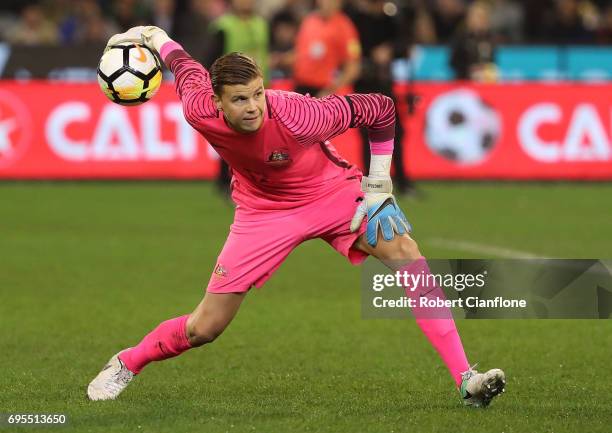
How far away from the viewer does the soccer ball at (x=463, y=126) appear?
17.6m

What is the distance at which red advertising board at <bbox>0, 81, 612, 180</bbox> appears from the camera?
1744 cm

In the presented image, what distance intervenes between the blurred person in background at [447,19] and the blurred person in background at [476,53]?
10.5 feet

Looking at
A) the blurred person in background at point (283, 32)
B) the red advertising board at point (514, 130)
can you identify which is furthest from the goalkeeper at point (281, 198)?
the blurred person in background at point (283, 32)

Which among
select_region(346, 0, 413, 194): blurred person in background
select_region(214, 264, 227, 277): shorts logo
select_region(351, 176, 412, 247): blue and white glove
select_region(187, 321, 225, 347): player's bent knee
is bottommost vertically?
select_region(346, 0, 413, 194): blurred person in background

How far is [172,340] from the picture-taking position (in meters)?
6.38

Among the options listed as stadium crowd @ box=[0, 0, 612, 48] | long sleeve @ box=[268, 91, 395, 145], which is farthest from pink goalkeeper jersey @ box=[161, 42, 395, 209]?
stadium crowd @ box=[0, 0, 612, 48]

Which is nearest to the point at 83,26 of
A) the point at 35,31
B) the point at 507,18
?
the point at 35,31

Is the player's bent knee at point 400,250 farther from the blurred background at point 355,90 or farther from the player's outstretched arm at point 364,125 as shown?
the blurred background at point 355,90

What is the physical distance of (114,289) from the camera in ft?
33.0

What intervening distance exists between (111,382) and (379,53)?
974cm

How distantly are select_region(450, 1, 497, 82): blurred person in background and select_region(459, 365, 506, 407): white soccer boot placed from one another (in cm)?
1330

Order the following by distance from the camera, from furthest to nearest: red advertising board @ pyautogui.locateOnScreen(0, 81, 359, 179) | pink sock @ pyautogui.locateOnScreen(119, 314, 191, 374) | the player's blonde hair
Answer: red advertising board @ pyautogui.locateOnScreen(0, 81, 359, 179) < pink sock @ pyautogui.locateOnScreen(119, 314, 191, 374) < the player's blonde hair

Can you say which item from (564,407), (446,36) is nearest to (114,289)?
(564,407)

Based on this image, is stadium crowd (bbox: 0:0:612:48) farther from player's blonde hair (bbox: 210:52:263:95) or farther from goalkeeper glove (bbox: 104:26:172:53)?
player's blonde hair (bbox: 210:52:263:95)
